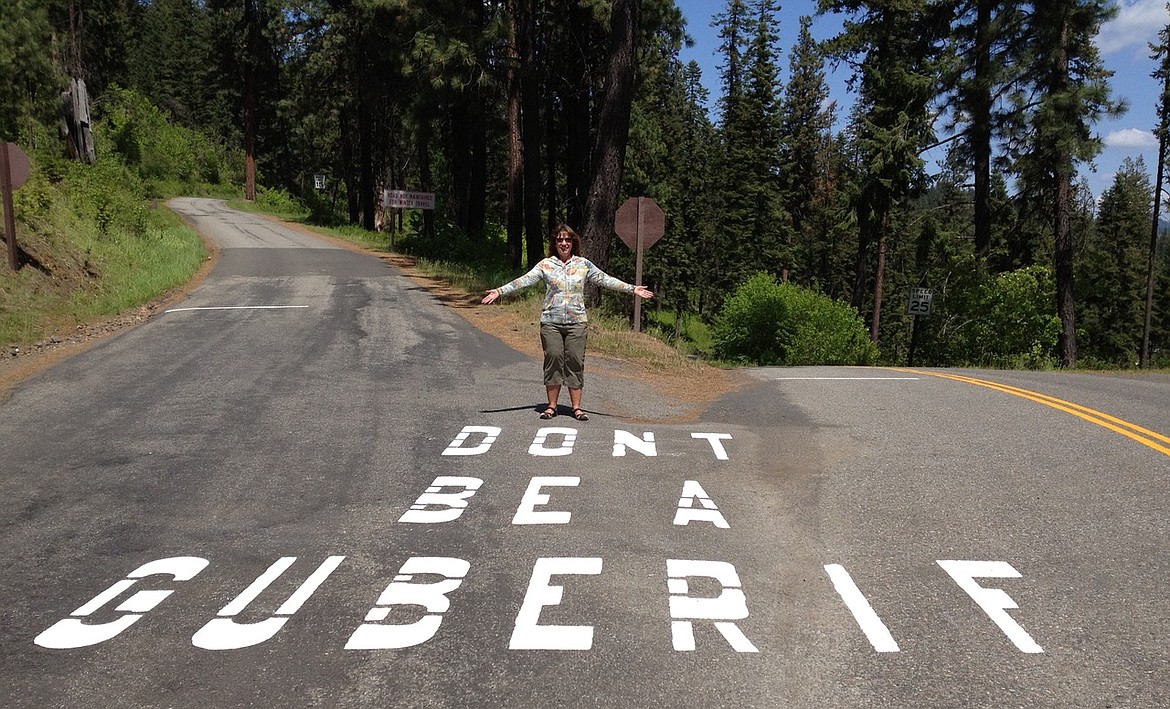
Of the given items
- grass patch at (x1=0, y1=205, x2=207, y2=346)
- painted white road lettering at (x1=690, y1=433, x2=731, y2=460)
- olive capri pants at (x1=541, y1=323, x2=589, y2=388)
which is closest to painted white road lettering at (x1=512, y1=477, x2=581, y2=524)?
painted white road lettering at (x1=690, y1=433, x2=731, y2=460)

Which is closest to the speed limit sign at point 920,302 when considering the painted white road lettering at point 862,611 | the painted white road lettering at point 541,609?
the painted white road lettering at point 862,611

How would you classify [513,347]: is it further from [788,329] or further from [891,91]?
[891,91]

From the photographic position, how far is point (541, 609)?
4.12 meters

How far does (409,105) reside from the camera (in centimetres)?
3234

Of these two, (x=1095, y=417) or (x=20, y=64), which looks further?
(x=20, y=64)

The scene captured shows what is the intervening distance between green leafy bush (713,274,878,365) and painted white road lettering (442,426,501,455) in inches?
888

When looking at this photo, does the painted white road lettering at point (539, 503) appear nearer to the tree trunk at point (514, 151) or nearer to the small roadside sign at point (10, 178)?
the small roadside sign at point (10, 178)

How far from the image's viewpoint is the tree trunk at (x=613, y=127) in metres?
16.4

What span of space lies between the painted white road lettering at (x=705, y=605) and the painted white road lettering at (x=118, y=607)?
8.50ft

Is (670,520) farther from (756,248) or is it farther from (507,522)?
(756,248)

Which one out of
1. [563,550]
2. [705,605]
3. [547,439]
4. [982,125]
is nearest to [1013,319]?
[982,125]

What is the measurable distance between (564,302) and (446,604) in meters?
4.65

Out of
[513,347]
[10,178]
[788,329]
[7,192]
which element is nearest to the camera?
[513,347]

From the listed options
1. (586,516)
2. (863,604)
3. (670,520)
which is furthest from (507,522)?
(863,604)
